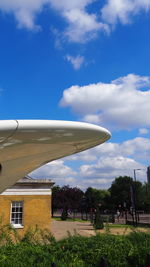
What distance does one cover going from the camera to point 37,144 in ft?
14.0

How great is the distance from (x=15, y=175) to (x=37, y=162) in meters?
0.86

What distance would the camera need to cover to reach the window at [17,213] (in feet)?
63.5

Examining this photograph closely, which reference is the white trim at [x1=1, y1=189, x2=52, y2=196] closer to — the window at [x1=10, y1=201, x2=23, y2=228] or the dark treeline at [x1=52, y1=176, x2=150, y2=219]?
the window at [x1=10, y1=201, x2=23, y2=228]

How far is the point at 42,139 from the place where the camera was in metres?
4.07

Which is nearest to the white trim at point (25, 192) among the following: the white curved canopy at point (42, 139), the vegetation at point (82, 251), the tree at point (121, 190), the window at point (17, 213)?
the window at point (17, 213)

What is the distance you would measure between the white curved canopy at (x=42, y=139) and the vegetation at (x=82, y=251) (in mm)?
1414

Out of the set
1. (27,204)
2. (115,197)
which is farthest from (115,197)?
(27,204)

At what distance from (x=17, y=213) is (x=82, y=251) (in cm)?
1522

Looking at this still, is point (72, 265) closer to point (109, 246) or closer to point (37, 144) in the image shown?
point (109, 246)

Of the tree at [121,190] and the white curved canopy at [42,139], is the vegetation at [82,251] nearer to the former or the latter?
the white curved canopy at [42,139]

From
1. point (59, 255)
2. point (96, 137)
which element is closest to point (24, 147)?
point (96, 137)

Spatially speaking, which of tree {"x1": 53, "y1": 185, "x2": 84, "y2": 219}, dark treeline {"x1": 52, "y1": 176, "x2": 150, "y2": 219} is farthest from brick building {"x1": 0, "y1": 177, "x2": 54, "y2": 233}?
dark treeline {"x1": 52, "y1": 176, "x2": 150, "y2": 219}

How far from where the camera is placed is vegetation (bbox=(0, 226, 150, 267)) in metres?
4.43

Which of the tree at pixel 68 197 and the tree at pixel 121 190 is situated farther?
the tree at pixel 121 190
